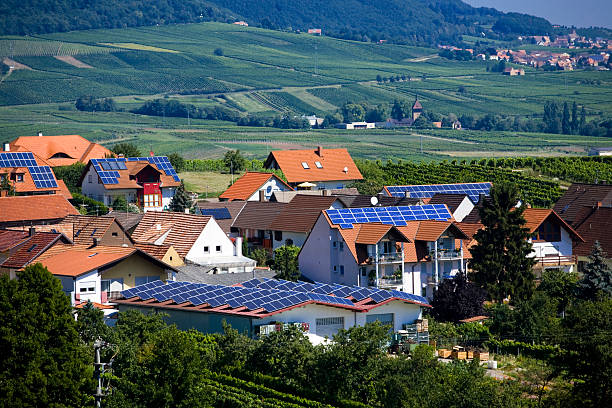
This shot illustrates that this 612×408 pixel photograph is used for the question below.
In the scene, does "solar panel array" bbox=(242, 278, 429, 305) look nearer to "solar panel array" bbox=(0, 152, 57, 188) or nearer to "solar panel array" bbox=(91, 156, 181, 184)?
"solar panel array" bbox=(91, 156, 181, 184)

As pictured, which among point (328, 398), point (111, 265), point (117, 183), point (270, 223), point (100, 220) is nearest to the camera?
point (328, 398)

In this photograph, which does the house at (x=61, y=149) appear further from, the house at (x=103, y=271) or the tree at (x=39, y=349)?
the tree at (x=39, y=349)

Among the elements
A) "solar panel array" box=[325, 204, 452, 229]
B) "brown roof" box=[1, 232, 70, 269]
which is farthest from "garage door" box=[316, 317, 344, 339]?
"brown roof" box=[1, 232, 70, 269]

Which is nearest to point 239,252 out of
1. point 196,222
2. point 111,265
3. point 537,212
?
point 196,222

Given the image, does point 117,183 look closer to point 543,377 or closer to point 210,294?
point 210,294

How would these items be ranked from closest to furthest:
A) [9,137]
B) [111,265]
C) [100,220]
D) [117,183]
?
[111,265]
[100,220]
[117,183]
[9,137]

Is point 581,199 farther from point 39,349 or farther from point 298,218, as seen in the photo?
point 39,349
